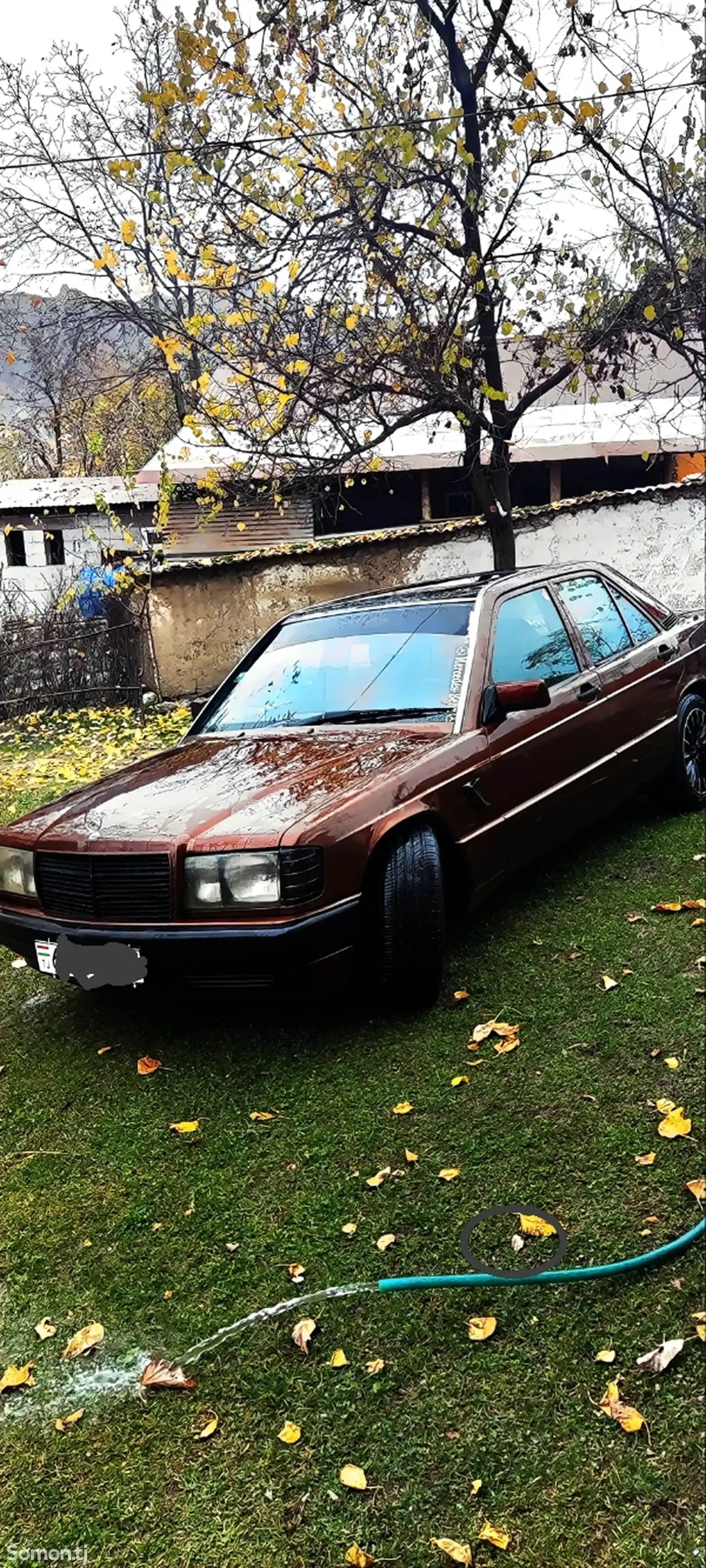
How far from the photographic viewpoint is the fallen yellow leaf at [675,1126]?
8.30ft

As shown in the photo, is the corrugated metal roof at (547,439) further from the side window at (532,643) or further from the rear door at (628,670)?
the side window at (532,643)

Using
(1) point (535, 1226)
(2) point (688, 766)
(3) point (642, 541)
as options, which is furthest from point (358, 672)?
(3) point (642, 541)

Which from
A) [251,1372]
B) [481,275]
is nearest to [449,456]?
[481,275]

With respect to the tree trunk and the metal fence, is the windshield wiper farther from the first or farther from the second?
the tree trunk

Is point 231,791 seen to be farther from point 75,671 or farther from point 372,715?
point 75,671

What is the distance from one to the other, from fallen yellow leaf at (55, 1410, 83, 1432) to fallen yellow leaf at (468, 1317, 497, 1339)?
78 centimetres

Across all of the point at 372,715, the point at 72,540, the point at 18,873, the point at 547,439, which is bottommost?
the point at 18,873

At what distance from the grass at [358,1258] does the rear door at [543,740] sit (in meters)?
0.51

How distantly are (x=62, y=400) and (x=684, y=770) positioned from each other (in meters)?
5.08

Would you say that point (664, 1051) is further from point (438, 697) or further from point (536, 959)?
point (438, 697)

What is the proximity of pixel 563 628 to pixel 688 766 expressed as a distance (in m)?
1.19

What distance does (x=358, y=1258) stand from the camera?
7.21 ft

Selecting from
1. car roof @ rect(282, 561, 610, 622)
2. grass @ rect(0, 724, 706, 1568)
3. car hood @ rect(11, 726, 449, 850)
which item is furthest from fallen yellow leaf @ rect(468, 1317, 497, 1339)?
car roof @ rect(282, 561, 610, 622)

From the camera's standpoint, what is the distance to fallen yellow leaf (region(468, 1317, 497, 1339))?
1.95 m
